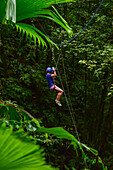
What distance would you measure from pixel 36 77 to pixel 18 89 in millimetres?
783

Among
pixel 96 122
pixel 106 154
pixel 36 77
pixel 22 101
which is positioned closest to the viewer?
pixel 22 101

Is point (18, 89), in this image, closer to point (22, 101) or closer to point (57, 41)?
point (22, 101)

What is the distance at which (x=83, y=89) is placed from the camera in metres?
5.77

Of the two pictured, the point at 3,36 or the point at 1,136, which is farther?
the point at 3,36

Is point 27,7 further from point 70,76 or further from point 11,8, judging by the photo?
point 70,76

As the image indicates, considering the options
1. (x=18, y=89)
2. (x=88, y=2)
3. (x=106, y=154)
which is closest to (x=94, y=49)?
(x=88, y=2)

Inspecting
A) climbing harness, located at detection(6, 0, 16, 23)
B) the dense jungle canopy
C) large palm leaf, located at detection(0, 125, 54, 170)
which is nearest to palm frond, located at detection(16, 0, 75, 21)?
climbing harness, located at detection(6, 0, 16, 23)

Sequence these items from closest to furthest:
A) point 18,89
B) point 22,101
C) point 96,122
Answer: point 18,89 < point 22,101 < point 96,122

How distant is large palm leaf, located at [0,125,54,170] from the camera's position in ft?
0.79

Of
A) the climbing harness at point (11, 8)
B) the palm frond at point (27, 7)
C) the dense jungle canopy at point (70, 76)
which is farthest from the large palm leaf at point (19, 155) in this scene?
the dense jungle canopy at point (70, 76)

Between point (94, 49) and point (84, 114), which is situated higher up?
point (94, 49)

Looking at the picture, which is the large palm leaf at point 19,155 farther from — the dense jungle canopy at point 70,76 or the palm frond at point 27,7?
the dense jungle canopy at point 70,76

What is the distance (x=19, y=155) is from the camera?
0.84 feet

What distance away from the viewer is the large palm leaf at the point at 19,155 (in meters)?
0.24
